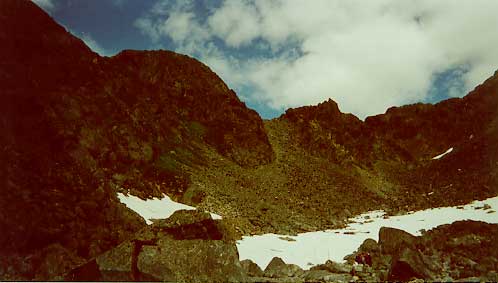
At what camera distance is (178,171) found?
157 ft

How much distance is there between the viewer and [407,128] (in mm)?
117125

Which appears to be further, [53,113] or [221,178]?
[221,178]

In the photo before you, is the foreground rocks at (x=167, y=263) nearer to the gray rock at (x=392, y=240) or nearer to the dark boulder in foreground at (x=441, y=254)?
the dark boulder in foreground at (x=441, y=254)

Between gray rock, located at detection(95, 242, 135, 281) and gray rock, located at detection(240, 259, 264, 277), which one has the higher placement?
gray rock, located at detection(240, 259, 264, 277)

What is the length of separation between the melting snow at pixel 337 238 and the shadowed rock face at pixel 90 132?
7777 millimetres

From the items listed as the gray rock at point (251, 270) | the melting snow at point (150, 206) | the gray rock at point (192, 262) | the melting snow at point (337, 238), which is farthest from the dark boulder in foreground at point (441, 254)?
the melting snow at point (150, 206)

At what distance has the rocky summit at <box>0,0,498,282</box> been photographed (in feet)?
48.9

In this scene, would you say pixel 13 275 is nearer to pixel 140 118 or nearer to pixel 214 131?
pixel 140 118

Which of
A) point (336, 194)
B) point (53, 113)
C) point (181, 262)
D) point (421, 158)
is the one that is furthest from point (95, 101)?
point (421, 158)

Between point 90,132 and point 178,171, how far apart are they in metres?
13.6

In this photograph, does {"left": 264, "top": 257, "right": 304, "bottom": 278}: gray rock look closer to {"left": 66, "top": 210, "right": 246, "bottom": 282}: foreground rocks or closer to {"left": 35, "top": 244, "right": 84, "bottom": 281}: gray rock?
{"left": 66, "top": 210, "right": 246, "bottom": 282}: foreground rocks

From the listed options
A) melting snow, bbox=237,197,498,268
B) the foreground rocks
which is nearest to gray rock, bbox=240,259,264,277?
the foreground rocks

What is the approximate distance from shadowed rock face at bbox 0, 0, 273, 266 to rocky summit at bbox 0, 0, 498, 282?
0.12 m

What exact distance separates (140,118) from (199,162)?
10.7 metres
